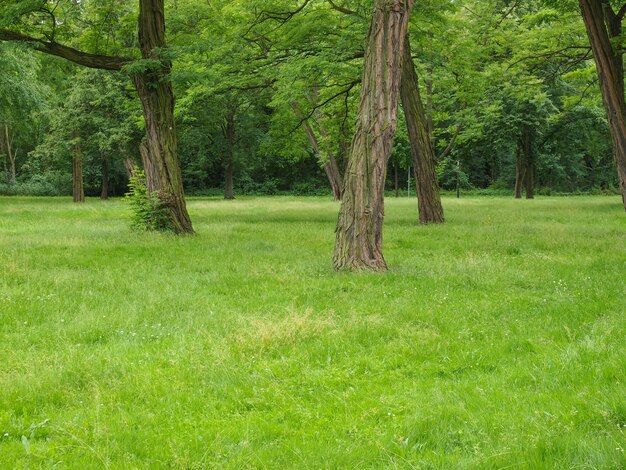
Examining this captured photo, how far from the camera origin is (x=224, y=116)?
44.9m

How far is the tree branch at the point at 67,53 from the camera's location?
47.1 ft

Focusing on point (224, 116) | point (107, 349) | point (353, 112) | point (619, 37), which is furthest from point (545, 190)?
point (107, 349)

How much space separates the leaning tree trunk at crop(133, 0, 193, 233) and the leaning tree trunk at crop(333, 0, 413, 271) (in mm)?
7363

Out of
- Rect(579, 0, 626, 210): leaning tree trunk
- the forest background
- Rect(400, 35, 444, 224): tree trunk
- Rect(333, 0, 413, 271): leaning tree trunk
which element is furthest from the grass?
Rect(400, 35, 444, 224): tree trunk

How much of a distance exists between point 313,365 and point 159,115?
1222cm

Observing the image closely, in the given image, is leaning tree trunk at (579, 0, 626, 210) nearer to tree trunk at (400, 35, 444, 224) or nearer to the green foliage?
tree trunk at (400, 35, 444, 224)

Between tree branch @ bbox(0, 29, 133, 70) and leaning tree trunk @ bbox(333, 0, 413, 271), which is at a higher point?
tree branch @ bbox(0, 29, 133, 70)

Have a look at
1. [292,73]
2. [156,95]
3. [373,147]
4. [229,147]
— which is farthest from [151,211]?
[229,147]

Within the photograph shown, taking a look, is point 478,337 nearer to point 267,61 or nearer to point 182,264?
point 182,264

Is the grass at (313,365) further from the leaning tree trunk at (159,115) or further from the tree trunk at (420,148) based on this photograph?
the tree trunk at (420,148)

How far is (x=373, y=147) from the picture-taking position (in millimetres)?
9867

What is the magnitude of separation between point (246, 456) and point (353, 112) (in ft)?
73.0

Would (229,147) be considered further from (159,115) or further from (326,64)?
(326,64)

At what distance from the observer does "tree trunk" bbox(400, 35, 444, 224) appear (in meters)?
18.4
